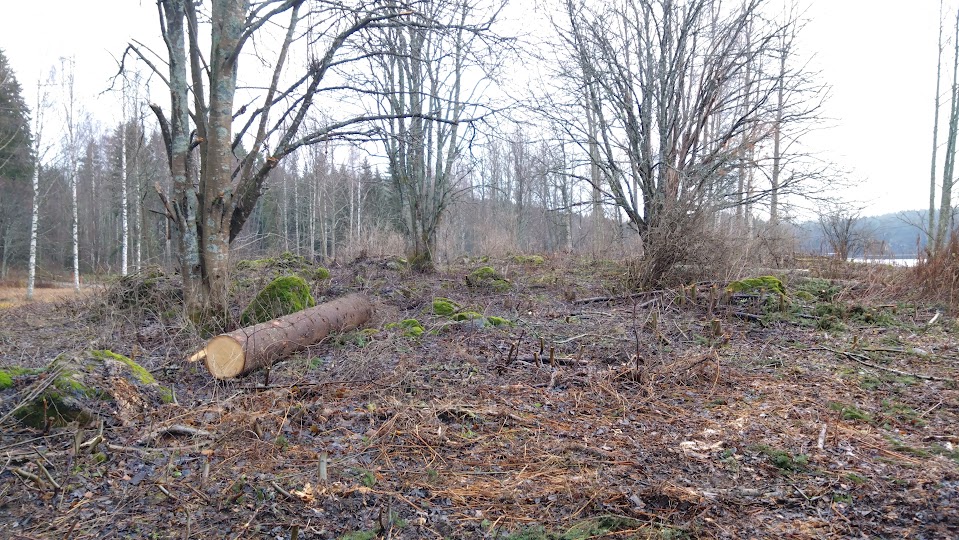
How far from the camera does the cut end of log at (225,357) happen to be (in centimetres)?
505

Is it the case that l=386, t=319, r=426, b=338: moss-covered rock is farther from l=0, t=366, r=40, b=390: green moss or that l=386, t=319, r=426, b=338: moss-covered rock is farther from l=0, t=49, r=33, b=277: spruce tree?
l=0, t=49, r=33, b=277: spruce tree

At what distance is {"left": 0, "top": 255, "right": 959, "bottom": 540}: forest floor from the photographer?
2633mm

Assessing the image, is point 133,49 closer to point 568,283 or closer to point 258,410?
Answer: point 258,410

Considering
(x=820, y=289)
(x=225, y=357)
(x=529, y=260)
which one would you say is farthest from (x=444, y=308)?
(x=529, y=260)

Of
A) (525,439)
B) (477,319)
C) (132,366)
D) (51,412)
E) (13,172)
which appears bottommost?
(525,439)

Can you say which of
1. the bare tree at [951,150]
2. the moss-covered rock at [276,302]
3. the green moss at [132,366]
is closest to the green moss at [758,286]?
the moss-covered rock at [276,302]

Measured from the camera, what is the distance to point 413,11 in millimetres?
6414

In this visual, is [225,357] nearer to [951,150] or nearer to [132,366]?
[132,366]

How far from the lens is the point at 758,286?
7867mm

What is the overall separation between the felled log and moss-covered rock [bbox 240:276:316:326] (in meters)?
0.35

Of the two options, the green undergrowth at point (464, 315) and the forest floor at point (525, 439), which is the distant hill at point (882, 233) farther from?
the green undergrowth at point (464, 315)

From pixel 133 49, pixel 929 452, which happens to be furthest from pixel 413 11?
pixel 929 452

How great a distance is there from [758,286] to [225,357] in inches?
297

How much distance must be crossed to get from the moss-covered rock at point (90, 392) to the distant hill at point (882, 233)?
11.4 meters
